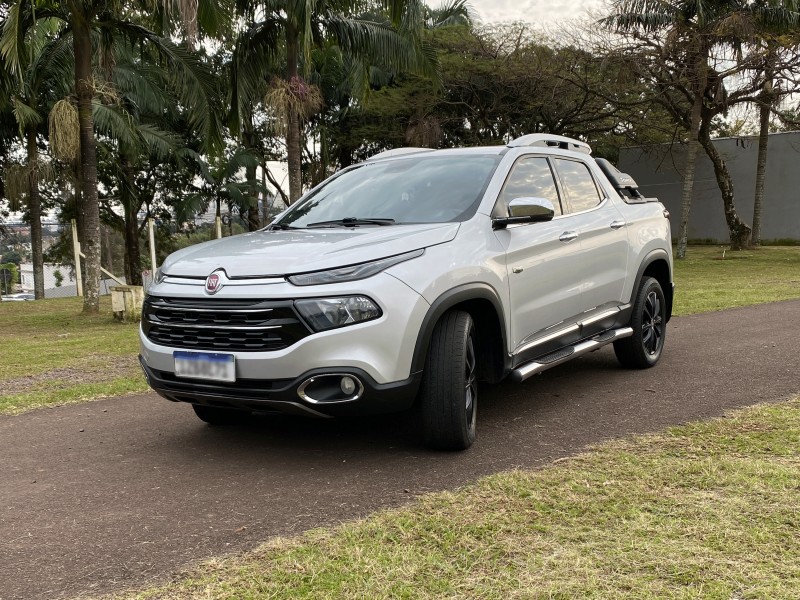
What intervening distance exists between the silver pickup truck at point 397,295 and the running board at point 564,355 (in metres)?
0.01

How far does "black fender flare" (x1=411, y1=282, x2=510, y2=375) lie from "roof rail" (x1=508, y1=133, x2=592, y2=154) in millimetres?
1431

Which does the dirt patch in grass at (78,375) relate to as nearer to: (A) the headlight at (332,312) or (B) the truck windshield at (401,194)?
(B) the truck windshield at (401,194)

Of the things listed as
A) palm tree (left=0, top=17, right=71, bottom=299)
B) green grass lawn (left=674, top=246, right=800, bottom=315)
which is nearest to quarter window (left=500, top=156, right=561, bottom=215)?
green grass lawn (left=674, top=246, right=800, bottom=315)

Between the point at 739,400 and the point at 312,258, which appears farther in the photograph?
the point at 739,400

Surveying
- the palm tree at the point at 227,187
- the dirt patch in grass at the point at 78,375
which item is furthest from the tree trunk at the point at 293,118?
the palm tree at the point at 227,187

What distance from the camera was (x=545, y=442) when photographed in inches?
170

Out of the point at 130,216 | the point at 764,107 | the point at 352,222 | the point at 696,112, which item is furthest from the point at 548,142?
the point at 130,216

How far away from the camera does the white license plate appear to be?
3.72 meters

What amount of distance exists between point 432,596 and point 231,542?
96cm

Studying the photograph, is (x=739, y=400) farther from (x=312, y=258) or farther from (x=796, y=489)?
(x=312, y=258)

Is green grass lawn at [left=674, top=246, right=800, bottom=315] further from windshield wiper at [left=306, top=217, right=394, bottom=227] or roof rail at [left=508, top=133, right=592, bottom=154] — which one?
windshield wiper at [left=306, top=217, right=394, bottom=227]

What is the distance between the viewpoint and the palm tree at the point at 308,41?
12727mm

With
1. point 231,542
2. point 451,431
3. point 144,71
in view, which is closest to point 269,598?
point 231,542

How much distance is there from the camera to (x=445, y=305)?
3.86 meters
